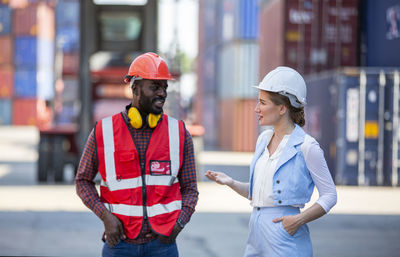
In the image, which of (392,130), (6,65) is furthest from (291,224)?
(6,65)

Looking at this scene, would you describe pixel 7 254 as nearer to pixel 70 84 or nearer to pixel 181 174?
pixel 181 174

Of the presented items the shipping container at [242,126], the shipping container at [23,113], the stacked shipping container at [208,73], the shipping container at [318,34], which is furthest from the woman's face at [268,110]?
the shipping container at [23,113]

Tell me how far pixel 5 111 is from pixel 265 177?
208 feet

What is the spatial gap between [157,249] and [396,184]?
12.9 m

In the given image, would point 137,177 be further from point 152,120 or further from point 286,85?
point 286,85

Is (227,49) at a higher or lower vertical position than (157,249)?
higher

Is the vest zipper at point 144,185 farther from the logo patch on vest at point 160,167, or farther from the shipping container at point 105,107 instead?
the shipping container at point 105,107

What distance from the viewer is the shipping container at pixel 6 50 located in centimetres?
6094

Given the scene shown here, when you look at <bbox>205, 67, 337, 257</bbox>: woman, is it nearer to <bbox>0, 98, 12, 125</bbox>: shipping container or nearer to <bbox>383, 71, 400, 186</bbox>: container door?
<bbox>383, 71, 400, 186</bbox>: container door

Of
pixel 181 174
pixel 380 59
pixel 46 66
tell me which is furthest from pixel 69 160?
pixel 46 66

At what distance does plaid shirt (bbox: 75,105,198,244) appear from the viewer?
317cm

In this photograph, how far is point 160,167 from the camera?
3176mm

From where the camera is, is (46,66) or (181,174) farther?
(46,66)

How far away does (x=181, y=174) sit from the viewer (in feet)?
10.9
